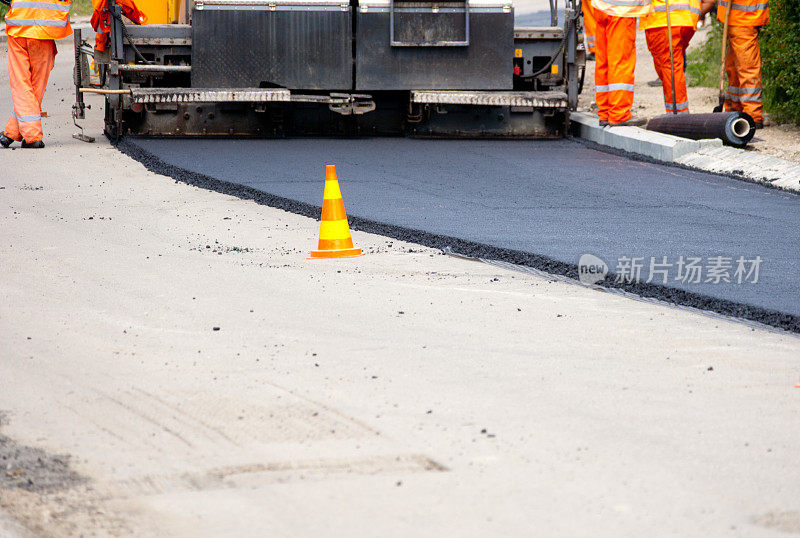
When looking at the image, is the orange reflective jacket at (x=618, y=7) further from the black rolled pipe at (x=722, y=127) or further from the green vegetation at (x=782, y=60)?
the green vegetation at (x=782, y=60)

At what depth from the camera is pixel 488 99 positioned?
38.0 ft

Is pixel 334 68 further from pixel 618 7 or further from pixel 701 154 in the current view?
pixel 701 154

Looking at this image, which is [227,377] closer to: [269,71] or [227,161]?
[227,161]

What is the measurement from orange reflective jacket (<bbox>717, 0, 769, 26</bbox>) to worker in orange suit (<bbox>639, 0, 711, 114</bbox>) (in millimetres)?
389

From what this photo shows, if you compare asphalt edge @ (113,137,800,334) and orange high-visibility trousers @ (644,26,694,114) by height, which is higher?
orange high-visibility trousers @ (644,26,694,114)

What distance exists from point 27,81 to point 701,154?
21.6 feet

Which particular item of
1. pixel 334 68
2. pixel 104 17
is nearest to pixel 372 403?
pixel 334 68

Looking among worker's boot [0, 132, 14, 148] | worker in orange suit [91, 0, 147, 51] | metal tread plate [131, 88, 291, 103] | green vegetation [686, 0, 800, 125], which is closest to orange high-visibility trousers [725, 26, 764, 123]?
green vegetation [686, 0, 800, 125]

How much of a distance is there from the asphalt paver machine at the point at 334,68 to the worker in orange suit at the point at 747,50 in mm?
1604

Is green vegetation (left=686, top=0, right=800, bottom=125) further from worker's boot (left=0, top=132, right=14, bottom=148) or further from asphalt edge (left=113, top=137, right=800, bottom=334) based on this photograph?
worker's boot (left=0, top=132, right=14, bottom=148)

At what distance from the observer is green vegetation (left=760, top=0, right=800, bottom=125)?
11.3 meters

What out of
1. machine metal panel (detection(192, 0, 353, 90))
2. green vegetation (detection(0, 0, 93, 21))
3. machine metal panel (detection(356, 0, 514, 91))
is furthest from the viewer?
green vegetation (detection(0, 0, 93, 21))

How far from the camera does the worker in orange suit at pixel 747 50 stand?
1170cm

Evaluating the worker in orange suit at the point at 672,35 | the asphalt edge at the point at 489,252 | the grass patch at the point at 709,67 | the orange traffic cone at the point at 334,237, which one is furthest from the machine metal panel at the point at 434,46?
the orange traffic cone at the point at 334,237
